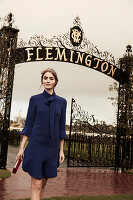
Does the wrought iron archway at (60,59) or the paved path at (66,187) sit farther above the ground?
the wrought iron archway at (60,59)

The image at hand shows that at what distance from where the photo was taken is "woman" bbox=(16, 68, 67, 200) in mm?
3068

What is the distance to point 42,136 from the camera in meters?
3.08

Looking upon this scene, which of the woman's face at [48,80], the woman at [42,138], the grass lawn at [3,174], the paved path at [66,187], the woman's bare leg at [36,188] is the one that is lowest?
the paved path at [66,187]

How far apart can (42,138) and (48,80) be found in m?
0.66

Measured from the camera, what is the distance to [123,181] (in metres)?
8.41

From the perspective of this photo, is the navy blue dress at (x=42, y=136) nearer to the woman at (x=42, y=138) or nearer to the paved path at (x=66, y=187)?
the woman at (x=42, y=138)

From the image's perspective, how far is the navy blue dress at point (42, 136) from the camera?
10.1 feet

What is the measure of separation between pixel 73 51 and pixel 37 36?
1.44m

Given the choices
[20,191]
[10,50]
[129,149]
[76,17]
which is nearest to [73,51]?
[76,17]

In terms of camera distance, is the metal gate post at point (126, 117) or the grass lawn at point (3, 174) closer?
the grass lawn at point (3, 174)

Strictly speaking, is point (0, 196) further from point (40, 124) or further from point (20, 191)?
point (40, 124)

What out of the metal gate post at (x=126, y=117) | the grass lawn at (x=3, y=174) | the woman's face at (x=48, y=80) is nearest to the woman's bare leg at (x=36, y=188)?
the woman's face at (x=48, y=80)

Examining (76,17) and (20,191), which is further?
(76,17)

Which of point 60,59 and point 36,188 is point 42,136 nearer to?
point 36,188
